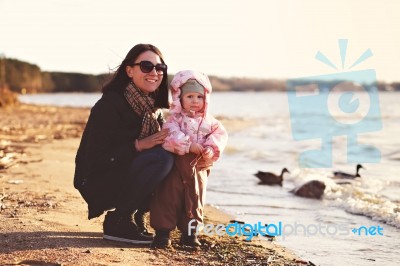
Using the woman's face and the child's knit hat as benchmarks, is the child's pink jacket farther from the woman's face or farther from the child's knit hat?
the woman's face

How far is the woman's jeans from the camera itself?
4285 mm

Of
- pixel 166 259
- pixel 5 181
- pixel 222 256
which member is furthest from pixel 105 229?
pixel 5 181

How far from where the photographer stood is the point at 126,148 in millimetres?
4367

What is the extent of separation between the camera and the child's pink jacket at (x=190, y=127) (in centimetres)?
422

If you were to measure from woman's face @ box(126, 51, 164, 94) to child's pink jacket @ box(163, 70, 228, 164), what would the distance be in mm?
204

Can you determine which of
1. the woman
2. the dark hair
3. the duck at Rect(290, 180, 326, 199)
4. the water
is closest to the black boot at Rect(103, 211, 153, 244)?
the woman

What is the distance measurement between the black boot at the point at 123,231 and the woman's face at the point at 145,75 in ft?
3.58

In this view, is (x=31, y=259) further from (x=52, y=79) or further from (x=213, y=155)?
(x=52, y=79)

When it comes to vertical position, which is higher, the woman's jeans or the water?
the woman's jeans

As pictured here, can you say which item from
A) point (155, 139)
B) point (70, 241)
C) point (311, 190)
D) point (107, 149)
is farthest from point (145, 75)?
point (311, 190)

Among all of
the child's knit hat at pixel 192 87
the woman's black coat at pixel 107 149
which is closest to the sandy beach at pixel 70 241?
the woman's black coat at pixel 107 149

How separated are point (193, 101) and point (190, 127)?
207 mm

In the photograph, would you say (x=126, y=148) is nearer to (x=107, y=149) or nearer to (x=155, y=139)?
(x=107, y=149)

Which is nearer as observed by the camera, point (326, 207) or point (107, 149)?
point (107, 149)
